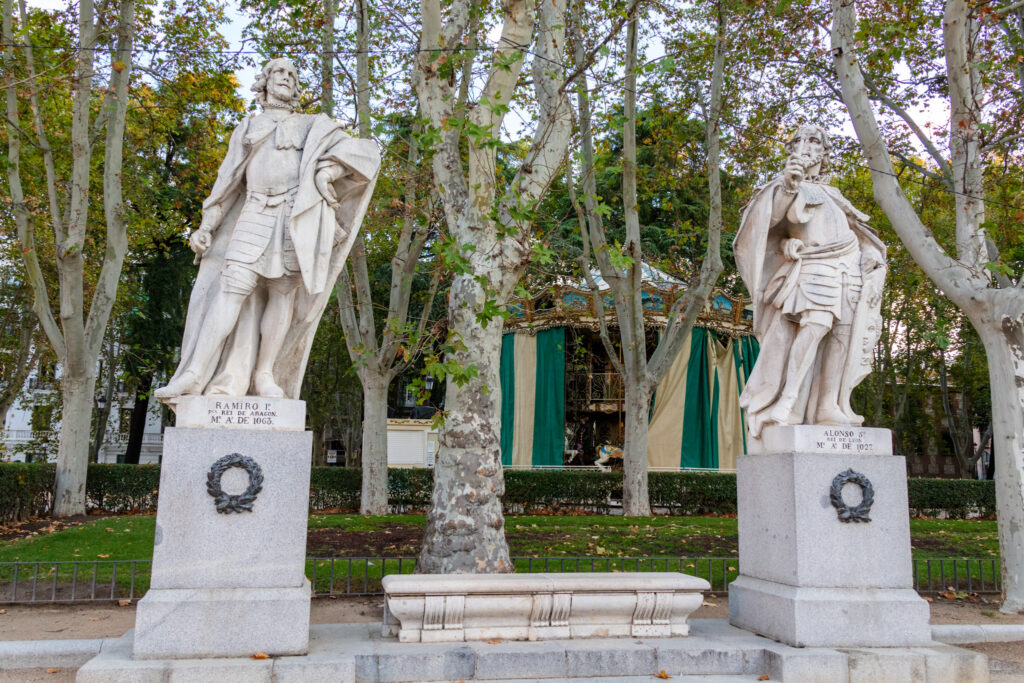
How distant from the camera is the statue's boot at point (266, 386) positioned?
5.46m

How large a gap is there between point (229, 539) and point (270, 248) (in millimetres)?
2019

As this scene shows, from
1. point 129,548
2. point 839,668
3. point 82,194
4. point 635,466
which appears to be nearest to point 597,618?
point 839,668

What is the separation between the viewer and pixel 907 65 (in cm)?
1263

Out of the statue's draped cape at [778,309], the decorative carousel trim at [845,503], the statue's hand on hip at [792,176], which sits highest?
the statue's hand on hip at [792,176]

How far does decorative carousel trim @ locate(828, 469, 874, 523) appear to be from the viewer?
5855 millimetres

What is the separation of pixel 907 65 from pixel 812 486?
31.9ft

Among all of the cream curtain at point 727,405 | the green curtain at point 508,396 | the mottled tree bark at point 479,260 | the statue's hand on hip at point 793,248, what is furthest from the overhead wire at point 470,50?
the green curtain at point 508,396

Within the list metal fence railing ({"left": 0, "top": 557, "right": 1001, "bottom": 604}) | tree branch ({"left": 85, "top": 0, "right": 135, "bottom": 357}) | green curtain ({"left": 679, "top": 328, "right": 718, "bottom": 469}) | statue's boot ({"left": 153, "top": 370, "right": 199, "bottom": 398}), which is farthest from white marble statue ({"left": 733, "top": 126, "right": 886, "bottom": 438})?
green curtain ({"left": 679, "top": 328, "right": 718, "bottom": 469})

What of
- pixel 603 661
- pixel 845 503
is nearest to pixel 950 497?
pixel 845 503

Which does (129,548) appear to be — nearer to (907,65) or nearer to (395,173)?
(395,173)

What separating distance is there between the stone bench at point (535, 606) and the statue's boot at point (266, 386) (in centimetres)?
153

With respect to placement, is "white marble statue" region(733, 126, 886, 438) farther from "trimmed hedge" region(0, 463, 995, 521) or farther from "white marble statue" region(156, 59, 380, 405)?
"trimmed hedge" region(0, 463, 995, 521)

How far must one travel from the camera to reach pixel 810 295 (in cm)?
620

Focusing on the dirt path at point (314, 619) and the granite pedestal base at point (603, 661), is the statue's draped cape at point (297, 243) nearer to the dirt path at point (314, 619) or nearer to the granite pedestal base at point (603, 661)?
the granite pedestal base at point (603, 661)
